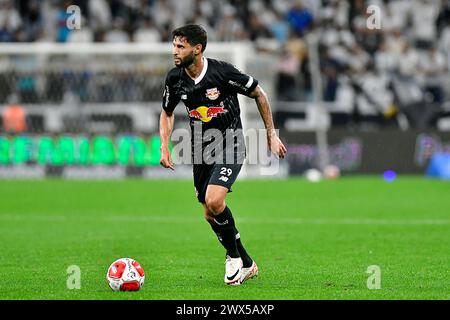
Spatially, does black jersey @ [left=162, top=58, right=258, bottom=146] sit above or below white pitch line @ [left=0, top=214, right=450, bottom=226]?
above

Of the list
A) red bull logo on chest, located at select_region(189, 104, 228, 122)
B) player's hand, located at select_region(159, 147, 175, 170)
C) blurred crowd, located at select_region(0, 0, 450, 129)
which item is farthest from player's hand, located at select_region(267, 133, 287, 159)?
blurred crowd, located at select_region(0, 0, 450, 129)

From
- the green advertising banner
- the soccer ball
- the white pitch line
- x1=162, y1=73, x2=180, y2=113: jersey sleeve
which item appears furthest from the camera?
the green advertising banner

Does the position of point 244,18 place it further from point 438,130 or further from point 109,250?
point 109,250

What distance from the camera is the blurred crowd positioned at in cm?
2550

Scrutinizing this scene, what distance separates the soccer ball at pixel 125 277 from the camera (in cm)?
862

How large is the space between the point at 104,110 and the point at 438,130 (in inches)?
295

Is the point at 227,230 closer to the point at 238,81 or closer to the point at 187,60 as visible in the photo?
the point at 238,81

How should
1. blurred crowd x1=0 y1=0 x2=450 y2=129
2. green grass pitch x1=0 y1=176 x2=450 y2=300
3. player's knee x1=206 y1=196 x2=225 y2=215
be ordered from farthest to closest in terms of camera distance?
blurred crowd x1=0 y1=0 x2=450 y2=129 → player's knee x1=206 y1=196 x2=225 y2=215 → green grass pitch x1=0 y1=176 x2=450 y2=300

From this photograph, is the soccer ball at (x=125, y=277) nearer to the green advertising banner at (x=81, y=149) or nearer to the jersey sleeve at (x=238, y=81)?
the jersey sleeve at (x=238, y=81)

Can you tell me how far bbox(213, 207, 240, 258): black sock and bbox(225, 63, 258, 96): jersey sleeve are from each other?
109 cm

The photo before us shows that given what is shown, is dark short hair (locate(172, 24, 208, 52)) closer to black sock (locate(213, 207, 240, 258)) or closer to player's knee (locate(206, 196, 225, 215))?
player's knee (locate(206, 196, 225, 215))

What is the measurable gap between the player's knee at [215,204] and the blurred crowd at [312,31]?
16.2m

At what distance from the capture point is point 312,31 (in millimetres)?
27000
